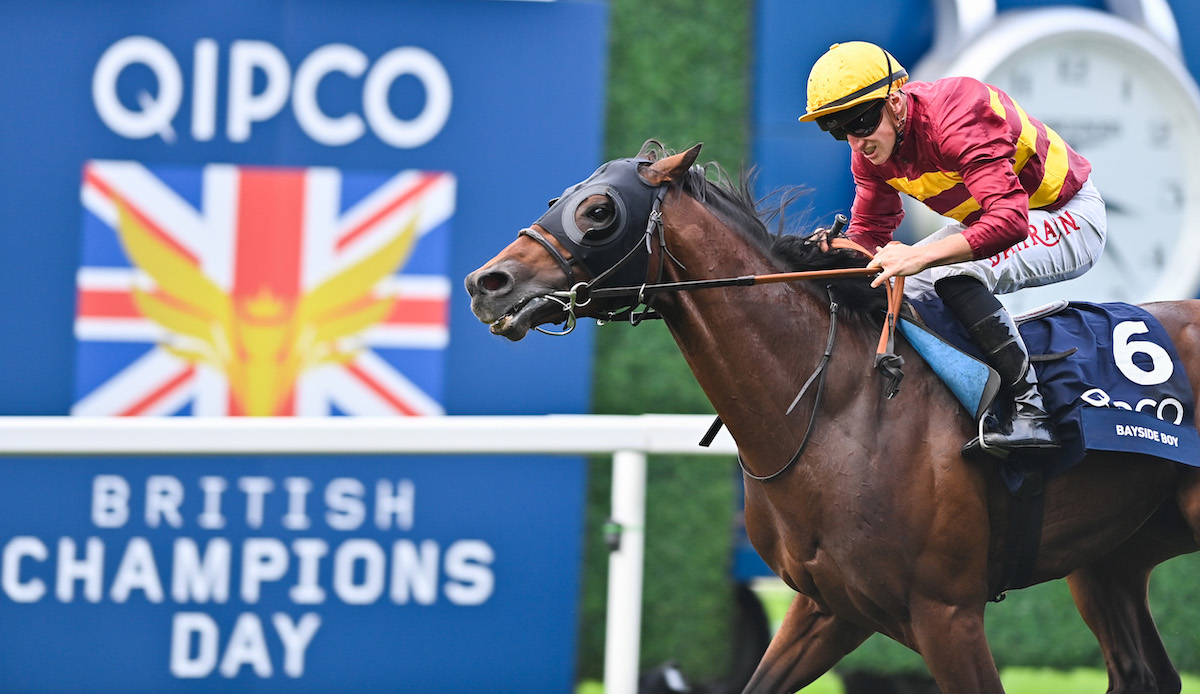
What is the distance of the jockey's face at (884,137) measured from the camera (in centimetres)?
265

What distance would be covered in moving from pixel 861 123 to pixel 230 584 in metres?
2.07

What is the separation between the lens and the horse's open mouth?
97.7 inches

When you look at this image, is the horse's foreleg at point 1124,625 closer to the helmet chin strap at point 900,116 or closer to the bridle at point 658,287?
the bridle at point 658,287

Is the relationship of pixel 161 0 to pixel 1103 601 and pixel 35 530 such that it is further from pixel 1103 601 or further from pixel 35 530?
pixel 1103 601

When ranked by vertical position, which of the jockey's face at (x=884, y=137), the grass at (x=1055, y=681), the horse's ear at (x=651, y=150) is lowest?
the grass at (x=1055, y=681)

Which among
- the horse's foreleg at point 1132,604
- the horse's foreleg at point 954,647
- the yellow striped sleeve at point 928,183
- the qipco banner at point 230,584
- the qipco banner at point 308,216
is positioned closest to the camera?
the horse's foreleg at point 954,647

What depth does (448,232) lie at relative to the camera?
425 centimetres

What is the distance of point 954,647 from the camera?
260cm

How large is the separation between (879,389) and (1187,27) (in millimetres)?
2942

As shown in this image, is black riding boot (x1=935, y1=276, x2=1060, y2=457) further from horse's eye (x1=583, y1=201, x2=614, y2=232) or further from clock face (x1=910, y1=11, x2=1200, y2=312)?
clock face (x1=910, y1=11, x2=1200, y2=312)

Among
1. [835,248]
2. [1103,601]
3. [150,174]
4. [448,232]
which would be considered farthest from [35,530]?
[1103,601]

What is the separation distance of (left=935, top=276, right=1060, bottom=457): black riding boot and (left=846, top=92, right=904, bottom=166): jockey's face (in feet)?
1.03

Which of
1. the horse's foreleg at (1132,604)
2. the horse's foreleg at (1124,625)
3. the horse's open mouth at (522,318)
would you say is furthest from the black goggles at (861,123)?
the horse's foreleg at (1124,625)

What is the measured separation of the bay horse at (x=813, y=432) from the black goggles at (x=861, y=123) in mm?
262
